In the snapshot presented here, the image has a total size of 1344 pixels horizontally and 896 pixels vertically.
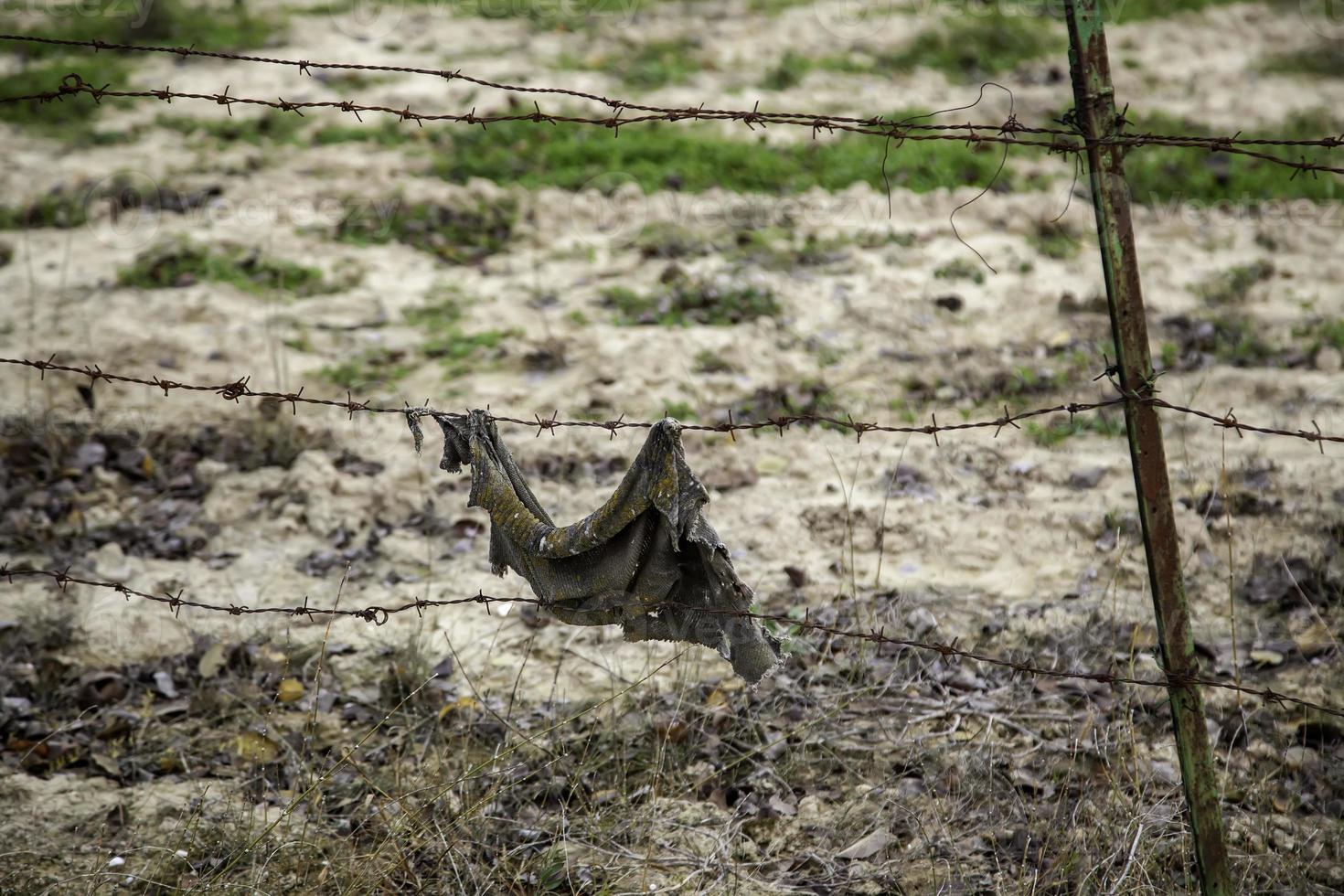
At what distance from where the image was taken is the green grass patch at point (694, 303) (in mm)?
6773

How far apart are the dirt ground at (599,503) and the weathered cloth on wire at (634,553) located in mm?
824

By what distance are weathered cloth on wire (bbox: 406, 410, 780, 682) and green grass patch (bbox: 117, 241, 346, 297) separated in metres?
4.81

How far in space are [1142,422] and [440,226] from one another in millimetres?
6150

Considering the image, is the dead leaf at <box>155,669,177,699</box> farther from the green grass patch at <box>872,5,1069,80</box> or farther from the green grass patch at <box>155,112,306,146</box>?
the green grass patch at <box>872,5,1069,80</box>

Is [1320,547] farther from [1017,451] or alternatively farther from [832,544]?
[832,544]

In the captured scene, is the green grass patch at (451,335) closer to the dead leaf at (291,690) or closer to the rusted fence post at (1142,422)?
the dead leaf at (291,690)

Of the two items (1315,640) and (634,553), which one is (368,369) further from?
(1315,640)

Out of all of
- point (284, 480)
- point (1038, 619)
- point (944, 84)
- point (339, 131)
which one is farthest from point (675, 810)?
point (944, 84)

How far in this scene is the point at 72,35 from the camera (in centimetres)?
1052

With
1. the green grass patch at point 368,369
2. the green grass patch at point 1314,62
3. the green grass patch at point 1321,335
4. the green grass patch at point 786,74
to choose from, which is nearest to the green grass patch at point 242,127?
the green grass patch at point 368,369

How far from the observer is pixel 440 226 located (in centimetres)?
780

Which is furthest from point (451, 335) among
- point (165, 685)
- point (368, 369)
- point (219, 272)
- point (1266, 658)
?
point (1266, 658)

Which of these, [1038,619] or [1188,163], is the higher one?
[1188,163]

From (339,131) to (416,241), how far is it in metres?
2.00
